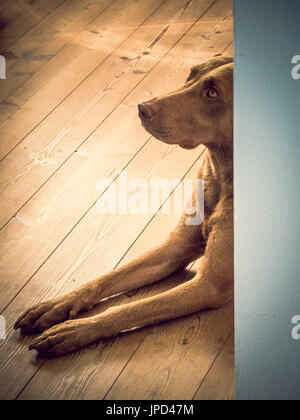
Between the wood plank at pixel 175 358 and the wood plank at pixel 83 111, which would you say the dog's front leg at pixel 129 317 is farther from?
the wood plank at pixel 83 111

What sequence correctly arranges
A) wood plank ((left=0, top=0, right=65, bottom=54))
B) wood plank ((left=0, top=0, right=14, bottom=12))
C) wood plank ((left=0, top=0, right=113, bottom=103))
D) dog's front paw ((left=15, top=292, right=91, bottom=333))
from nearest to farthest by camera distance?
dog's front paw ((left=15, top=292, right=91, bottom=333))
wood plank ((left=0, top=0, right=113, bottom=103))
wood plank ((left=0, top=0, right=65, bottom=54))
wood plank ((left=0, top=0, right=14, bottom=12))

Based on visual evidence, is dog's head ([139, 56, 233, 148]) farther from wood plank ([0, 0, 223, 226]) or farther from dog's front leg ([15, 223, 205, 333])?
wood plank ([0, 0, 223, 226])

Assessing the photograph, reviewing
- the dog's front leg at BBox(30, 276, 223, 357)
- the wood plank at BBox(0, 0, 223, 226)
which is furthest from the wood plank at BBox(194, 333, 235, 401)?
the wood plank at BBox(0, 0, 223, 226)

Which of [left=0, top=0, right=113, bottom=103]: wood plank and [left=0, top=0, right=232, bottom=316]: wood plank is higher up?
[left=0, top=0, right=113, bottom=103]: wood plank

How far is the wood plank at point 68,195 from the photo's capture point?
2416 millimetres

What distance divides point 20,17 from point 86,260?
207 centimetres

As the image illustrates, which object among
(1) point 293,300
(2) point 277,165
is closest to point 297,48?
(2) point 277,165

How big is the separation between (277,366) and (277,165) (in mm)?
458

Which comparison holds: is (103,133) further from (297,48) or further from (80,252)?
(297,48)

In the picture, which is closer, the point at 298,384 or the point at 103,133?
the point at 298,384

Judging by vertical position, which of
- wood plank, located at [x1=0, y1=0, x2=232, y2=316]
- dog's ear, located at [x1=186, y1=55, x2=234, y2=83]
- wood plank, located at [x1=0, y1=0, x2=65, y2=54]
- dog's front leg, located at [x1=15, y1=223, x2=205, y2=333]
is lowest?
dog's front leg, located at [x1=15, y1=223, x2=205, y2=333]

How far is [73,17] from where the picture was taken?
3.89 m

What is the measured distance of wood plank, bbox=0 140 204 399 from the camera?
1.98m

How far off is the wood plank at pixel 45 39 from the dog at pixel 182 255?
1438 millimetres
